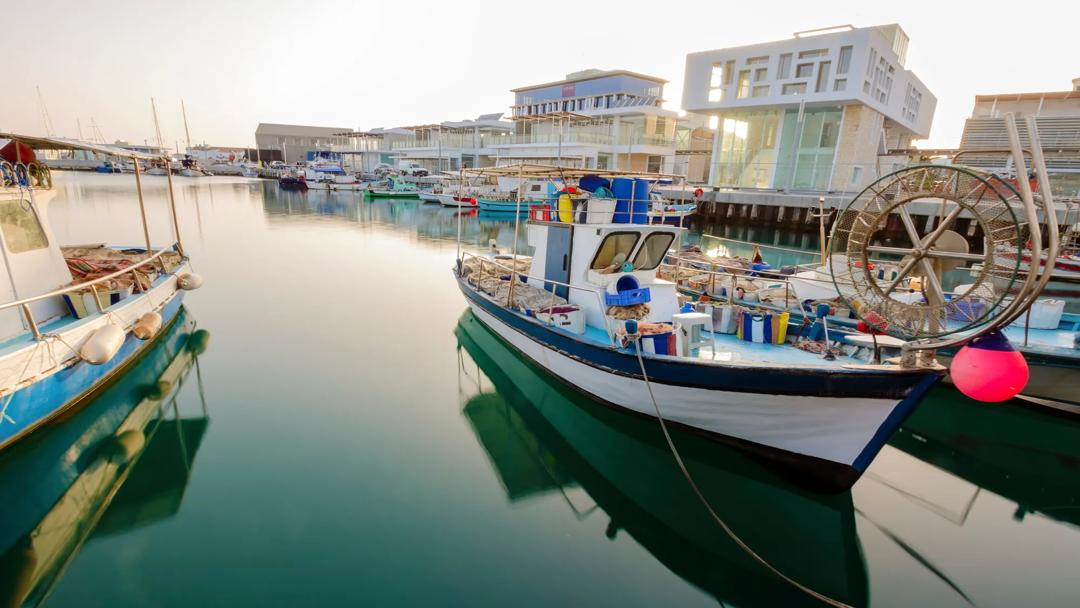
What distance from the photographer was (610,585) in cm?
476

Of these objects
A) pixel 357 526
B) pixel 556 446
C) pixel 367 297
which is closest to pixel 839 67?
pixel 367 297

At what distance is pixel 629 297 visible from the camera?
26.1 feet

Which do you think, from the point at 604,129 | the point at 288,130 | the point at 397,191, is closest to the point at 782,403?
the point at 604,129

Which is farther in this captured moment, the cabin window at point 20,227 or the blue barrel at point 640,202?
the blue barrel at point 640,202

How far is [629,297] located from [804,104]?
1345 inches

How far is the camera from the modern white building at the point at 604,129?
137 ft

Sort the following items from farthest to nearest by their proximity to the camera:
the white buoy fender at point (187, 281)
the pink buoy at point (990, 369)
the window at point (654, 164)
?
the window at point (654, 164)
the white buoy fender at point (187, 281)
the pink buoy at point (990, 369)

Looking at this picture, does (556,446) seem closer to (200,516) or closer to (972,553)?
(200,516)

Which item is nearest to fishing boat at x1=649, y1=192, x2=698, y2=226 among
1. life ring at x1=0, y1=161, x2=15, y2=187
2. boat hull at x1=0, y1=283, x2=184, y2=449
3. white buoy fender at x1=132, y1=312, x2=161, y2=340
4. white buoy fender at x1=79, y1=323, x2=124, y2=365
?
white buoy fender at x1=79, y1=323, x2=124, y2=365

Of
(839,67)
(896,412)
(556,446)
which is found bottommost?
(556,446)

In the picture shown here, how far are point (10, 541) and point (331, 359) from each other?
5.06 m

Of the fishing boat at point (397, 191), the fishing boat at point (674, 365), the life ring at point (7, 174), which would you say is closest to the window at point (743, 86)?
the fishing boat at point (397, 191)

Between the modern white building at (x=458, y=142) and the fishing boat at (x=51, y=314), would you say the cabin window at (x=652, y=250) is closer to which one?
the fishing boat at (x=51, y=314)

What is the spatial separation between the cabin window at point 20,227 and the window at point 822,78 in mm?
39483
